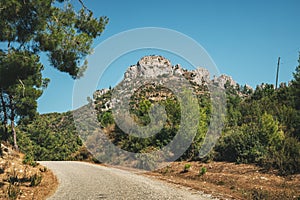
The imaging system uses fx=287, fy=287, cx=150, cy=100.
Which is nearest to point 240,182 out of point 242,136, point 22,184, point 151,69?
point 242,136

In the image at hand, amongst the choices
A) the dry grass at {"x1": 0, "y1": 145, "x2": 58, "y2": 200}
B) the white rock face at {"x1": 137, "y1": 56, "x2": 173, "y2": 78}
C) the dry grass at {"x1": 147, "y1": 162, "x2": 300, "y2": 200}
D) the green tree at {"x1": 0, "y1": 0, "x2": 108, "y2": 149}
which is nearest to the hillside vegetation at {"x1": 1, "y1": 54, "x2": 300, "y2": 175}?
the dry grass at {"x1": 147, "y1": 162, "x2": 300, "y2": 200}

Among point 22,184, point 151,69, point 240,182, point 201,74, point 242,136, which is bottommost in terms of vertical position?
point 22,184

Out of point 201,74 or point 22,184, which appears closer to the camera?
point 22,184

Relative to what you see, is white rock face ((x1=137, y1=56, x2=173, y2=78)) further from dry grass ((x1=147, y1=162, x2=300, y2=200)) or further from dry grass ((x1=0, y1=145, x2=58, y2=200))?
dry grass ((x1=0, y1=145, x2=58, y2=200))

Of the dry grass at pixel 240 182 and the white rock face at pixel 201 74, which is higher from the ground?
the white rock face at pixel 201 74

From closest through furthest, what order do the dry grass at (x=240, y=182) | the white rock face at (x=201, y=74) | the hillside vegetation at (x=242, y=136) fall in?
the dry grass at (x=240, y=182) → the hillside vegetation at (x=242, y=136) → the white rock face at (x=201, y=74)

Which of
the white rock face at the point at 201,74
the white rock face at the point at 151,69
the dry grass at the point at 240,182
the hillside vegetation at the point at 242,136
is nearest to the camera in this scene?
the dry grass at the point at 240,182

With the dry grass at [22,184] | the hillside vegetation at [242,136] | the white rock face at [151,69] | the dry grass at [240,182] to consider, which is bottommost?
the dry grass at [22,184]

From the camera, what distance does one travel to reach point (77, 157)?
2716 cm

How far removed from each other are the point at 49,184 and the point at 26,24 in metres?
5.91

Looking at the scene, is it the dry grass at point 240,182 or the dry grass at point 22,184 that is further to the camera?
the dry grass at point 240,182

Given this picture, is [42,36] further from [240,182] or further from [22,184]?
[240,182]

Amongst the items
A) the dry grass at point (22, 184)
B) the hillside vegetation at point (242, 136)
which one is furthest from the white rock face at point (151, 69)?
the dry grass at point (22, 184)

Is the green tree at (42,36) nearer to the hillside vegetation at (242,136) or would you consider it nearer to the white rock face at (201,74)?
the hillside vegetation at (242,136)
